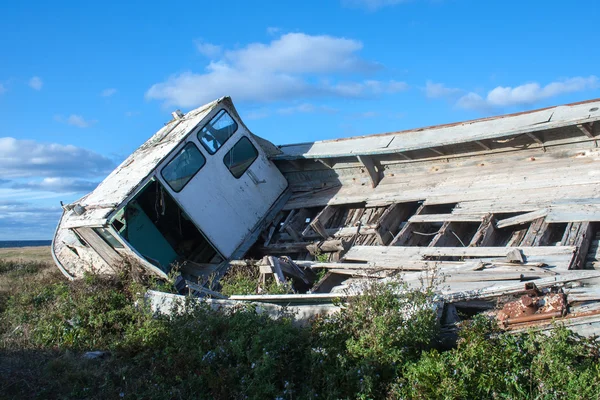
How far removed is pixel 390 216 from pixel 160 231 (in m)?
4.39

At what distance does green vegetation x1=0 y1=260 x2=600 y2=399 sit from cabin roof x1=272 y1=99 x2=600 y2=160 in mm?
3882

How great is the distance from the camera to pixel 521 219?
7496mm

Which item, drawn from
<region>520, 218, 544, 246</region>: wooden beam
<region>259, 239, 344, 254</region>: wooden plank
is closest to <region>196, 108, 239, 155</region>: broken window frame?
<region>259, 239, 344, 254</region>: wooden plank

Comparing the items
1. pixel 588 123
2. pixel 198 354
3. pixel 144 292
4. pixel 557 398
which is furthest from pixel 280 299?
pixel 588 123

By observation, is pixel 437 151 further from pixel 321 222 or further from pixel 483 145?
pixel 321 222

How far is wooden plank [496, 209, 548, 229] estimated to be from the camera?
7340 millimetres

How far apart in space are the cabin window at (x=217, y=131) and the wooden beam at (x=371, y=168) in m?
2.55

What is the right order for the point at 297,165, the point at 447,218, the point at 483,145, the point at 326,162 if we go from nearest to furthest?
1. the point at 447,218
2. the point at 483,145
3. the point at 326,162
4. the point at 297,165

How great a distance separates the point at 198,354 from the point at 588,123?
5959 mm

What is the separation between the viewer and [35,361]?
655 cm

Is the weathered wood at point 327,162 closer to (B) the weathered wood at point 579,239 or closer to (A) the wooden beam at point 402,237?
(A) the wooden beam at point 402,237

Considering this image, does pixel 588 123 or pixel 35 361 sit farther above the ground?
pixel 588 123

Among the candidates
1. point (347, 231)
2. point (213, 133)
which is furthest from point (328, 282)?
point (213, 133)

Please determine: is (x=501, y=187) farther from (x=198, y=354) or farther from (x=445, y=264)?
(x=198, y=354)
